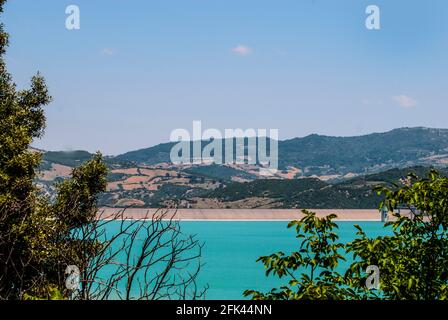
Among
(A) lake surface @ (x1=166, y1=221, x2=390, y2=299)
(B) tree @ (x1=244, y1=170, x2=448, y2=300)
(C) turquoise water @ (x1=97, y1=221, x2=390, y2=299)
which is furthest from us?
(A) lake surface @ (x1=166, y1=221, x2=390, y2=299)

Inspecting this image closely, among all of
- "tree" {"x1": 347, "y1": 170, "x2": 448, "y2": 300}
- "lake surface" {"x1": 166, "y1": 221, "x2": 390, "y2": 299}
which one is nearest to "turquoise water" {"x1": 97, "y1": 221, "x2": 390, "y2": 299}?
"lake surface" {"x1": 166, "y1": 221, "x2": 390, "y2": 299}

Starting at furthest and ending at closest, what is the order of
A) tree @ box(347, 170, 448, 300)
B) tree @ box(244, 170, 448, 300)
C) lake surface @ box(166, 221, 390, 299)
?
1. lake surface @ box(166, 221, 390, 299)
2. tree @ box(347, 170, 448, 300)
3. tree @ box(244, 170, 448, 300)

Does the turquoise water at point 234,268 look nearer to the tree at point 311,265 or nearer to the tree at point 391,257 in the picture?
the tree at point 391,257

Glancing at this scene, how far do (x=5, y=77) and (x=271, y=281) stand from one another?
67.9m

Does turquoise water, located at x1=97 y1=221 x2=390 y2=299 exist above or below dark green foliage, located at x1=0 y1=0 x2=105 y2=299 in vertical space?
below

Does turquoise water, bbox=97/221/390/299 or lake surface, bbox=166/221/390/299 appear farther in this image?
lake surface, bbox=166/221/390/299

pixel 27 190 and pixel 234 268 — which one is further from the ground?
pixel 27 190

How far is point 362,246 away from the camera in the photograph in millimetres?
8312

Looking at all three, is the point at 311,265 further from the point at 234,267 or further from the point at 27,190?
the point at 234,267

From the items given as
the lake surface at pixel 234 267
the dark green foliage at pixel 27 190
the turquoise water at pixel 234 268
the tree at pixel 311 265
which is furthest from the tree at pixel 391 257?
the lake surface at pixel 234 267

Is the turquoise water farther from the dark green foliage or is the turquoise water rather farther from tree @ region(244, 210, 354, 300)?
tree @ region(244, 210, 354, 300)

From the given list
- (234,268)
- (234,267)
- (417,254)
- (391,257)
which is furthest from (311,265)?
(234,267)
